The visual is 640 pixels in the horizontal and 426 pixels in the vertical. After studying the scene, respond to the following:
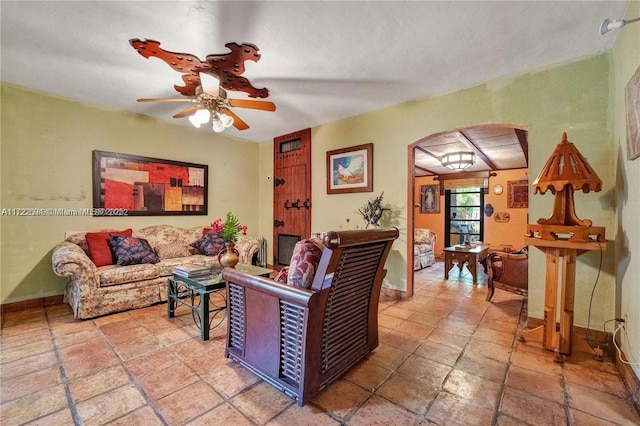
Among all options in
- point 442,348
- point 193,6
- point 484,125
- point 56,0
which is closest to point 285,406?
point 442,348

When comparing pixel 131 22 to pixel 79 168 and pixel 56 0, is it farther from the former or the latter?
pixel 79 168

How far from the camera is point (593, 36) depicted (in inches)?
86.5

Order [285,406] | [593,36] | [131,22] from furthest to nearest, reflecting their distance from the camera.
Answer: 1. [593,36]
2. [131,22]
3. [285,406]

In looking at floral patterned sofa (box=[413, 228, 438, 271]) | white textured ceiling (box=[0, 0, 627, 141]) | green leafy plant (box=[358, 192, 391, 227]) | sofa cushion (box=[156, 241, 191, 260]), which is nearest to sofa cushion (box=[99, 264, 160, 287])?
sofa cushion (box=[156, 241, 191, 260])

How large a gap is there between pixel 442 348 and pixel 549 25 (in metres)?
2.69

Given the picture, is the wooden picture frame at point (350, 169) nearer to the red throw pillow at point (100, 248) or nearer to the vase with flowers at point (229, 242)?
the vase with flowers at point (229, 242)

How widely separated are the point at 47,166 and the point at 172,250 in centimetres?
174

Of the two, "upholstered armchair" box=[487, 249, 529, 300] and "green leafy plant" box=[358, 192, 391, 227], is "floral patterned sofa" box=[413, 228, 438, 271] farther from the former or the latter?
"green leafy plant" box=[358, 192, 391, 227]

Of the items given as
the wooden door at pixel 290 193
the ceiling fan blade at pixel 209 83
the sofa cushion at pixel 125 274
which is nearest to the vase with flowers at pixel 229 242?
the sofa cushion at pixel 125 274

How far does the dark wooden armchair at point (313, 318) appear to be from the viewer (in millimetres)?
1534

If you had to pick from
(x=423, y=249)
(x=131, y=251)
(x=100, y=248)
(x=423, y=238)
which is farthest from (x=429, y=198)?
(x=100, y=248)

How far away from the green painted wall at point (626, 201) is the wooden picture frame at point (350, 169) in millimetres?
2388

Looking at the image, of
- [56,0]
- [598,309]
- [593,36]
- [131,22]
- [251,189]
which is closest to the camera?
[56,0]

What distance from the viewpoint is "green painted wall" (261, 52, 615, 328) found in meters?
2.37
